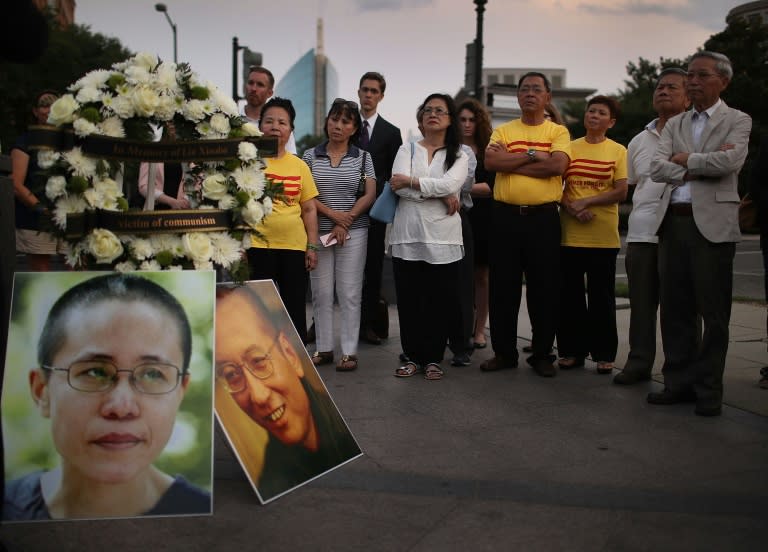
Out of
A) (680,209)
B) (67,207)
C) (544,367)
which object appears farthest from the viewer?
(544,367)

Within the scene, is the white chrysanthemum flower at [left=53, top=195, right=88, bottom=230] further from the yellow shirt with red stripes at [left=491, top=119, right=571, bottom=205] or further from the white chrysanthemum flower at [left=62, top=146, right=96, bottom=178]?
the yellow shirt with red stripes at [left=491, top=119, right=571, bottom=205]

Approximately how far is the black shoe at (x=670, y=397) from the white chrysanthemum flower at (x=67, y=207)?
4068mm

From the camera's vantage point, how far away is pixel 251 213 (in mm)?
4301

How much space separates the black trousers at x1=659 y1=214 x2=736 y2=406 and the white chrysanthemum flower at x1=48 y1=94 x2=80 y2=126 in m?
4.08

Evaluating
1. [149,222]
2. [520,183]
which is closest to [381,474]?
[149,222]

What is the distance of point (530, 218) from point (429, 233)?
86cm

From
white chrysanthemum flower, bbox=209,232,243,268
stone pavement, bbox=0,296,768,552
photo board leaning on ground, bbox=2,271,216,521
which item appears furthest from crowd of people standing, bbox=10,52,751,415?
photo board leaning on ground, bbox=2,271,216,521

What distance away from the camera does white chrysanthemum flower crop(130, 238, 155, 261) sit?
399cm

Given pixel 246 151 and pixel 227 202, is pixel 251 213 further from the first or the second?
pixel 246 151

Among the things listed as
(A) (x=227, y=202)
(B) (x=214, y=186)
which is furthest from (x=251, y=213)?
(B) (x=214, y=186)

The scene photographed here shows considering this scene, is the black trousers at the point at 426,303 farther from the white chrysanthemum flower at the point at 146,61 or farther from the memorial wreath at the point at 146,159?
the white chrysanthemum flower at the point at 146,61

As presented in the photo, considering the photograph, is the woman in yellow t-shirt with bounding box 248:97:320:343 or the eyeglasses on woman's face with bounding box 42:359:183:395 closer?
the eyeglasses on woman's face with bounding box 42:359:183:395

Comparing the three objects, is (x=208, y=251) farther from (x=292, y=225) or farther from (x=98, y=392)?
(x=292, y=225)

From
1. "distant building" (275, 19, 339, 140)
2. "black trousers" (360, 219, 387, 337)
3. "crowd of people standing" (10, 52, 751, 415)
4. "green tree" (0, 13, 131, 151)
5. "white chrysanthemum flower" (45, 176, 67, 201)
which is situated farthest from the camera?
"distant building" (275, 19, 339, 140)
